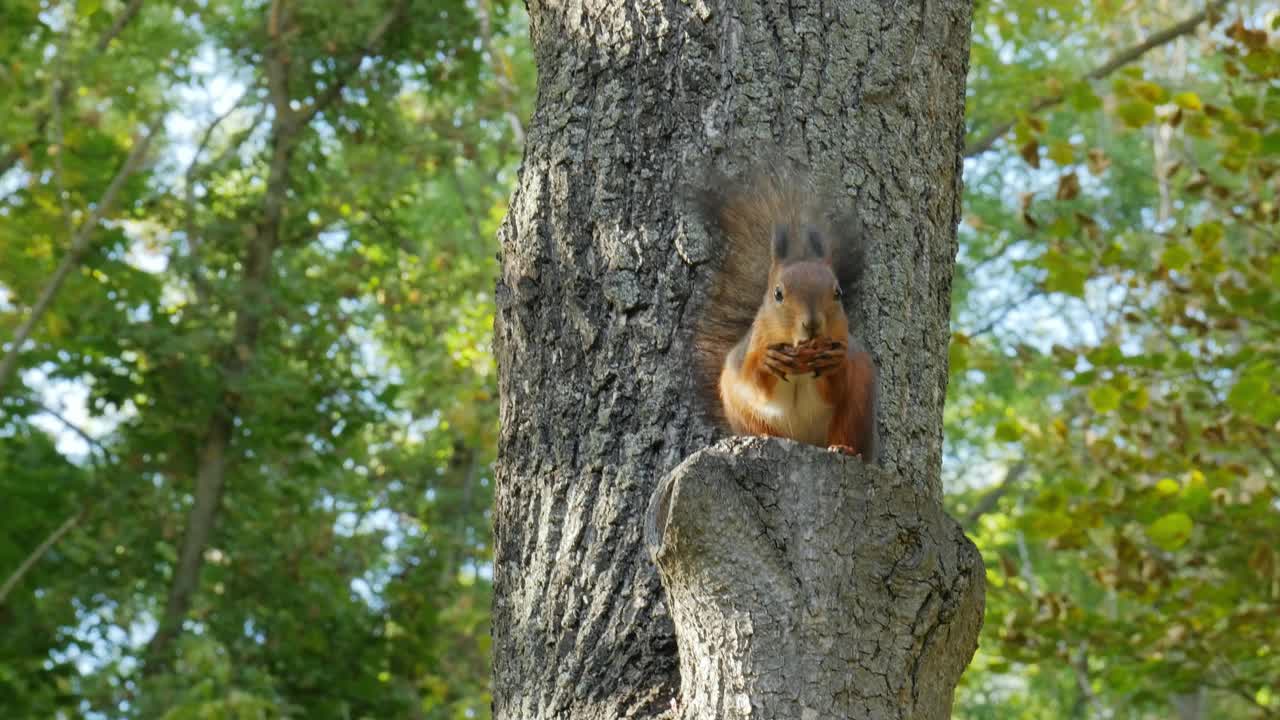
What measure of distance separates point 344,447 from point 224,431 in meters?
0.70

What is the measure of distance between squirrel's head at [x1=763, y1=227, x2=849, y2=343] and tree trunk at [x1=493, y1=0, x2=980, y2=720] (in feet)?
0.15

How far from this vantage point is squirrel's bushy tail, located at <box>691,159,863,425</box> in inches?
72.2

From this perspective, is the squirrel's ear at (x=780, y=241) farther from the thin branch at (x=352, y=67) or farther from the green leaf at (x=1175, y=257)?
the thin branch at (x=352, y=67)

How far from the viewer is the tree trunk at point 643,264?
1.78 m

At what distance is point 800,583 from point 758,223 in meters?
0.58

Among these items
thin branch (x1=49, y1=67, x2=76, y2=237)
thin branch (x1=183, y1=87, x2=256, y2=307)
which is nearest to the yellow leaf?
thin branch (x1=49, y1=67, x2=76, y2=237)

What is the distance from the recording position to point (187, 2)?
7.62 metres

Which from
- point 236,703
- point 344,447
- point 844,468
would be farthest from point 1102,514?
point 344,447

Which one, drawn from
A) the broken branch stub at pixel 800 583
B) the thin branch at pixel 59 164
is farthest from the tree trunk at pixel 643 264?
the thin branch at pixel 59 164

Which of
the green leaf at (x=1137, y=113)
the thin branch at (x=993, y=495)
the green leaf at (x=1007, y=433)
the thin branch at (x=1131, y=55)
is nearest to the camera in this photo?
the green leaf at (x=1137, y=113)

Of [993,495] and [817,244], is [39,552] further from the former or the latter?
[993,495]

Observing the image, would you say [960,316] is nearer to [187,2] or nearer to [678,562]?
[187,2]

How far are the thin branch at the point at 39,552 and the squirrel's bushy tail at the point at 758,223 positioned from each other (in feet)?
20.9

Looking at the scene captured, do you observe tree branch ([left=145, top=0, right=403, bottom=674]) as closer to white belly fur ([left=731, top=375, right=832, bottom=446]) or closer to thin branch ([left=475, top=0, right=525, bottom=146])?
thin branch ([left=475, top=0, right=525, bottom=146])
